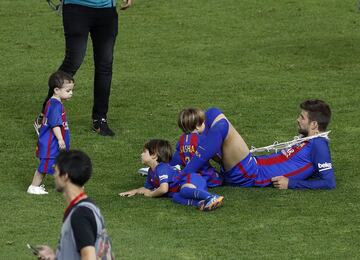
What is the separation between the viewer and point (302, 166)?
10594 mm

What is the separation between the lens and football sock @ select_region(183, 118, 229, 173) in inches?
401

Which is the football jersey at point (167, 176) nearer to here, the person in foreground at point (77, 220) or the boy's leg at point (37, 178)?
the boy's leg at point (37, 178)

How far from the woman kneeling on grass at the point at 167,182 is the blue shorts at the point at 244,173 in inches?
18.4

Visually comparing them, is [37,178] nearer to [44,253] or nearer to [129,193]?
[129,193]

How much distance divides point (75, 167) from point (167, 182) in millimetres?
3747

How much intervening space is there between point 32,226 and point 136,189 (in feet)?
4.54

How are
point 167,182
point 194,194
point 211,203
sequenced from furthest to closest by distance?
point 167,182 → point 194,194 → point 211,203

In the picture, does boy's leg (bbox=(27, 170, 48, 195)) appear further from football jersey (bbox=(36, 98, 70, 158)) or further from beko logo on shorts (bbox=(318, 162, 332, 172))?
beko logo on shorts (bbox=(318, 162, 332, 172))

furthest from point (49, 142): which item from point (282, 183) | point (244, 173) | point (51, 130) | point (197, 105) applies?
point (197, 105)

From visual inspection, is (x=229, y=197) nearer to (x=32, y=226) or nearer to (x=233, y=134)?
(x=233, y=134)

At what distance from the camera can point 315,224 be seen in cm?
939

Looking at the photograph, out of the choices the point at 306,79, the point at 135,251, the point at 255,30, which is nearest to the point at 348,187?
the point at 135,251

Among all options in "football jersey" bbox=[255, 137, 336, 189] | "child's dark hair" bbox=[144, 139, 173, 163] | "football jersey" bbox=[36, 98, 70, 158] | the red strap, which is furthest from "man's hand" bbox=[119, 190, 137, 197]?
the red strap

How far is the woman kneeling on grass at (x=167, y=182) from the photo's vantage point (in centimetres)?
991
